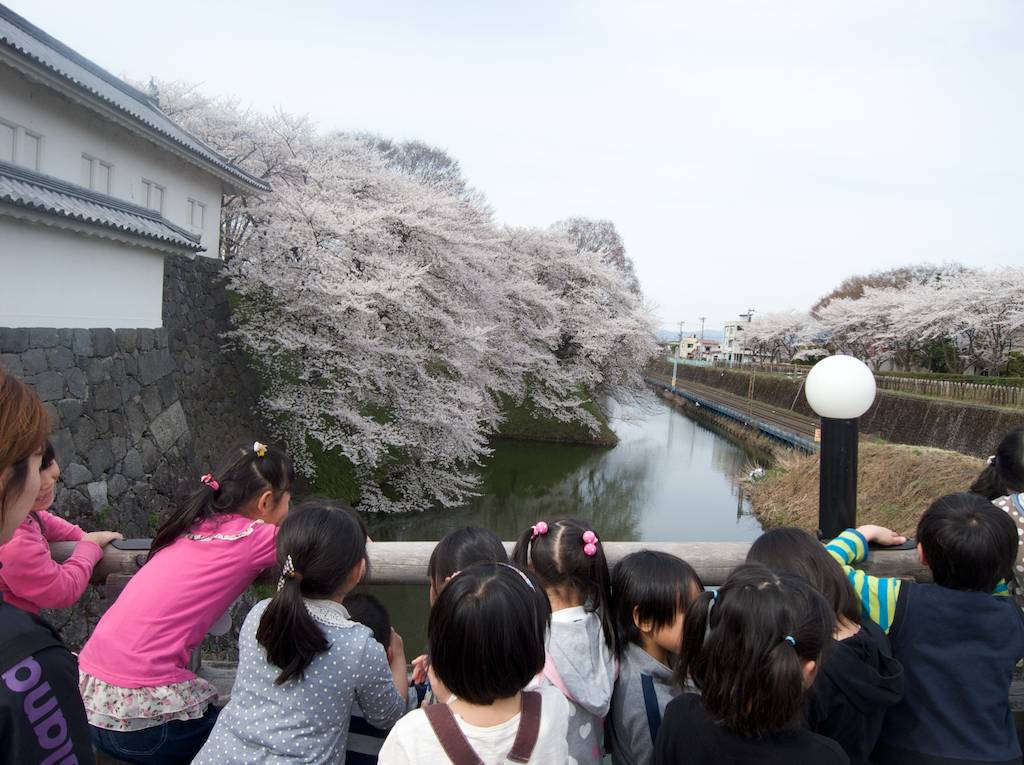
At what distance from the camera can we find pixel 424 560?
80.4 inches

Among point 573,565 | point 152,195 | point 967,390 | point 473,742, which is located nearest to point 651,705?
point 573,565

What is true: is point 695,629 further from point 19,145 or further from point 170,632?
point 19,145

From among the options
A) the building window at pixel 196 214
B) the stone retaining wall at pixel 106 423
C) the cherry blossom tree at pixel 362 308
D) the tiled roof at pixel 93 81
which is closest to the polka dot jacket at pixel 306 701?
the stone retaining wall at pixel 106 423

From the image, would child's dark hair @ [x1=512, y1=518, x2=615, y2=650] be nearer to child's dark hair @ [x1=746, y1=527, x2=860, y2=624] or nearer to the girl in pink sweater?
child's dark hair @ [x1=746, y1=527, x2=860, y2=624]

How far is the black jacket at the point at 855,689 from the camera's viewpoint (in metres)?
1.45

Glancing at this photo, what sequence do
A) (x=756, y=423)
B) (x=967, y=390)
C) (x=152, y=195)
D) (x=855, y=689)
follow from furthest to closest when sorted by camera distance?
(x=756, y=423) < (x=967, y=390) < (x=152, y=195) < (x=855, y=689)

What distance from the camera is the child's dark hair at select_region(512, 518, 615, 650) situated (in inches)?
65.2

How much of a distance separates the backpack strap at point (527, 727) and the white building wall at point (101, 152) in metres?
8.15

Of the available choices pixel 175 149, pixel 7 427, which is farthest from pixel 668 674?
pixel 175 149

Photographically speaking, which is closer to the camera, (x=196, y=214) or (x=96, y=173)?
(x=96, y=173)

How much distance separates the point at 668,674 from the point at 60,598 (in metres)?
1.61

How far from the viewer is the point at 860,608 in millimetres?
1592

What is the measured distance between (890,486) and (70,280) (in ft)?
37.9

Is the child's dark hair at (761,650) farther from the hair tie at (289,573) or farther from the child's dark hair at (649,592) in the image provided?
the hair tie at (289,573)
